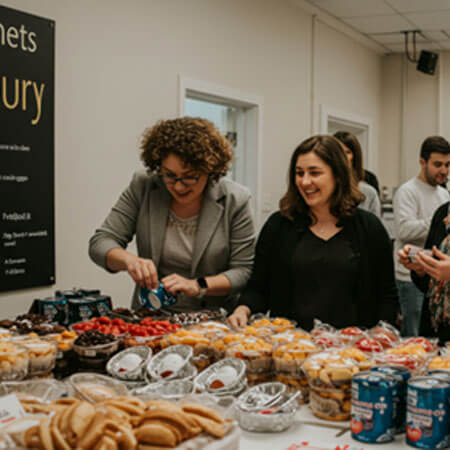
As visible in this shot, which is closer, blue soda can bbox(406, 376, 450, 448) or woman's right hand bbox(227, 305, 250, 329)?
blue soda can bbox(406, 376, 450, 448)

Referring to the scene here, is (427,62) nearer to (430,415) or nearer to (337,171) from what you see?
(337,171)

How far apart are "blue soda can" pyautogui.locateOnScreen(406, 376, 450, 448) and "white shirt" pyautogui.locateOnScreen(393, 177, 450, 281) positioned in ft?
8.44

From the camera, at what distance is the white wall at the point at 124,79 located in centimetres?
327

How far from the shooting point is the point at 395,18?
18.8 ft

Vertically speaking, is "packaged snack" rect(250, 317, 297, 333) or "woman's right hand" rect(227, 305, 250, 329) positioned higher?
"packaged snack" rect(250, 317, 297, 333)

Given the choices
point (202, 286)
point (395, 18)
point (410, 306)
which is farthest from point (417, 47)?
point (202, 286)

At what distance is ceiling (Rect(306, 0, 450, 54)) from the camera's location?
5.32 m

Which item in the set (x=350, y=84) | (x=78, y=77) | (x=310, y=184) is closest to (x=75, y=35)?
(x=78, y=77)

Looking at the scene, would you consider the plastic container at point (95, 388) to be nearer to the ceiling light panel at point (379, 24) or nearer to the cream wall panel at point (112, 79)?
the cream wall panel at point (112, 79)

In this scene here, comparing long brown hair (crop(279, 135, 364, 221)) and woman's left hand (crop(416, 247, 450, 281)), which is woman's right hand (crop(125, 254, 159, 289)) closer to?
long brown hair (crop(279, 135, 364, 221))

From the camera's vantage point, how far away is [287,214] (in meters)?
2.35

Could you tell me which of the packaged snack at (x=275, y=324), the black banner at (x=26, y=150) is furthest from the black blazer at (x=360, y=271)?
the black banner at (x=26, y=150)

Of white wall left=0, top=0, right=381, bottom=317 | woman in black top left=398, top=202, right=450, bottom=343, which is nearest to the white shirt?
woman in black top left=398, top=202, right=450, bottom=343

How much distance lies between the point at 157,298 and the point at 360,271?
766mm
